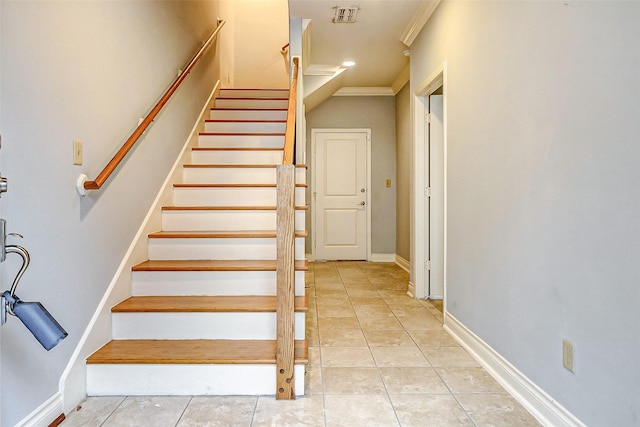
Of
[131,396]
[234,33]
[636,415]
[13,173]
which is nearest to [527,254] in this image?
[636,415]

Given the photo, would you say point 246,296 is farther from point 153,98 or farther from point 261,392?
point 153,98

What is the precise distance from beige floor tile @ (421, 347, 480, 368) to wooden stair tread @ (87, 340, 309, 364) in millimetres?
832

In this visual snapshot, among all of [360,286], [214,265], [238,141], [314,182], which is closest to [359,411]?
[214,265]

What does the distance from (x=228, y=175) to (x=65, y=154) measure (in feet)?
5.50

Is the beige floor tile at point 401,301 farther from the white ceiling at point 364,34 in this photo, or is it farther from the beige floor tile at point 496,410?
the white ceiling at point 364,34

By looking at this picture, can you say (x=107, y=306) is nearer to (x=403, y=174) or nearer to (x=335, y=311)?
(x=335, y=311)

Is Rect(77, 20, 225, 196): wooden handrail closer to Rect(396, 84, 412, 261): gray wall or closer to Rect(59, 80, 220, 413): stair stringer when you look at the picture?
Rect(59, 80, 220, 413): stair stringer

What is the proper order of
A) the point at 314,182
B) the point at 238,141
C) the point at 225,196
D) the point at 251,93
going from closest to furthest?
the point at 225,196 → the point at 238,141 → the point at 251,93 → the point at 314,182

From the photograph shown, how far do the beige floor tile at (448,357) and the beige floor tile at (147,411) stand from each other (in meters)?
1.37

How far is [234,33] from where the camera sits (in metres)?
5.99

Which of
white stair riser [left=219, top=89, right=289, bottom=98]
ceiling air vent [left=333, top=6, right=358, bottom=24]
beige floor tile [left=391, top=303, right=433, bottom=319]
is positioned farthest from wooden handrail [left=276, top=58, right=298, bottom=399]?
white stair riser [left=219, top=89, right=289, bottom=98]

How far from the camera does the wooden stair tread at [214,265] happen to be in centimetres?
234

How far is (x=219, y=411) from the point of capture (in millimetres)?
1739

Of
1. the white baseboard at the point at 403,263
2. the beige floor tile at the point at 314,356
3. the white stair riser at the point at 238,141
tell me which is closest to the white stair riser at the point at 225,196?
the white stair riser at the point at 238,141
